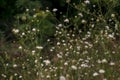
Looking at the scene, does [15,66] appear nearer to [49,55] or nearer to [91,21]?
[49,55]

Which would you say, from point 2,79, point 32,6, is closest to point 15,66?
point 2,79

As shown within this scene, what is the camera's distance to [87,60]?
4523 mm

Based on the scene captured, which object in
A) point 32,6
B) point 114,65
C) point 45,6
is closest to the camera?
point 114,65

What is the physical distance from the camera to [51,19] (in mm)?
6254

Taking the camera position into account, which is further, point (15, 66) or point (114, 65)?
point (15, 66)

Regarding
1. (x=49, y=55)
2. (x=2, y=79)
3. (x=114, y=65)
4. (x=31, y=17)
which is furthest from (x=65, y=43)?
(x=114, y=65)

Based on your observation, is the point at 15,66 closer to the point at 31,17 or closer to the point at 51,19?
the point at 31,17

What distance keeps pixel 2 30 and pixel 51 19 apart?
78 cm

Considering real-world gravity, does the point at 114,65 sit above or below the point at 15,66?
above

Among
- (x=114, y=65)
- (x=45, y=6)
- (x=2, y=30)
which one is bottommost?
(x=2, y=30)

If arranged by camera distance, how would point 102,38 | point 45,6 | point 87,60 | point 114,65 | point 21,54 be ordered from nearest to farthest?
point 114,65, point 87,60, point 102,38, point 21,54, point 45,6

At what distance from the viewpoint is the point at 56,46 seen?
538 centimetres

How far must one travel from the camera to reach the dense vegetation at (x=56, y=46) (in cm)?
414

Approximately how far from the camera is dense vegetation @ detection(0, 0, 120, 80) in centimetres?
414
